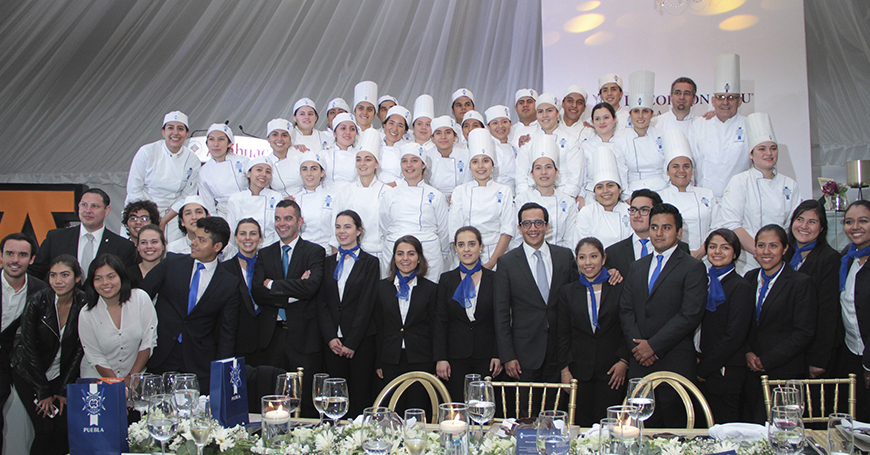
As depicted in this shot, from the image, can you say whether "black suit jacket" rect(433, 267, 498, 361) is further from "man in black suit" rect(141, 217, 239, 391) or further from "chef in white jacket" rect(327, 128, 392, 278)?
"man in black suit" rect(141, 217, 239, 391)

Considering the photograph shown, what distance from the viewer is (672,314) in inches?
118

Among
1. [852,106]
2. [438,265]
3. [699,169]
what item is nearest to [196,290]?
[438,265]

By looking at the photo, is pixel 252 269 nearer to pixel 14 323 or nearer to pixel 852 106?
pixel 14 323

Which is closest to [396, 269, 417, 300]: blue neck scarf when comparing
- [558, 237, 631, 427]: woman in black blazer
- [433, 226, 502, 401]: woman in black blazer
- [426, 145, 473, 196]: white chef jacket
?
[433, 226, 502, 401]: woman in black blazer

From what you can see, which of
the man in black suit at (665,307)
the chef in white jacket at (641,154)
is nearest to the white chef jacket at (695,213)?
the chef in white jacket at (641,154)

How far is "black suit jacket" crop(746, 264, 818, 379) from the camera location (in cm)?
302

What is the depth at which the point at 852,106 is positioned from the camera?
605 centimetres

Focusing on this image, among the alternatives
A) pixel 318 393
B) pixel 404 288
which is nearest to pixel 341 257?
pixel 404 288

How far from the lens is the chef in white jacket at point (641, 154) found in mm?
4352

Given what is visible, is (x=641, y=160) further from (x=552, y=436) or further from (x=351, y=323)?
(x=552, y=436)

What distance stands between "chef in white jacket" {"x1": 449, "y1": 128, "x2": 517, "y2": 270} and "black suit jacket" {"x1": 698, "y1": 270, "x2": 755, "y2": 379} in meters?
1.30

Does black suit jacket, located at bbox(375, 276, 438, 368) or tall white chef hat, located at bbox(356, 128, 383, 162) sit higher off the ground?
tall white chef hat, located at bbox(356, 128, 383, 162)

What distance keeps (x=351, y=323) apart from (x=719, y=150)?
111 inches

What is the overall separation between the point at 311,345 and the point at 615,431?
243 cm
